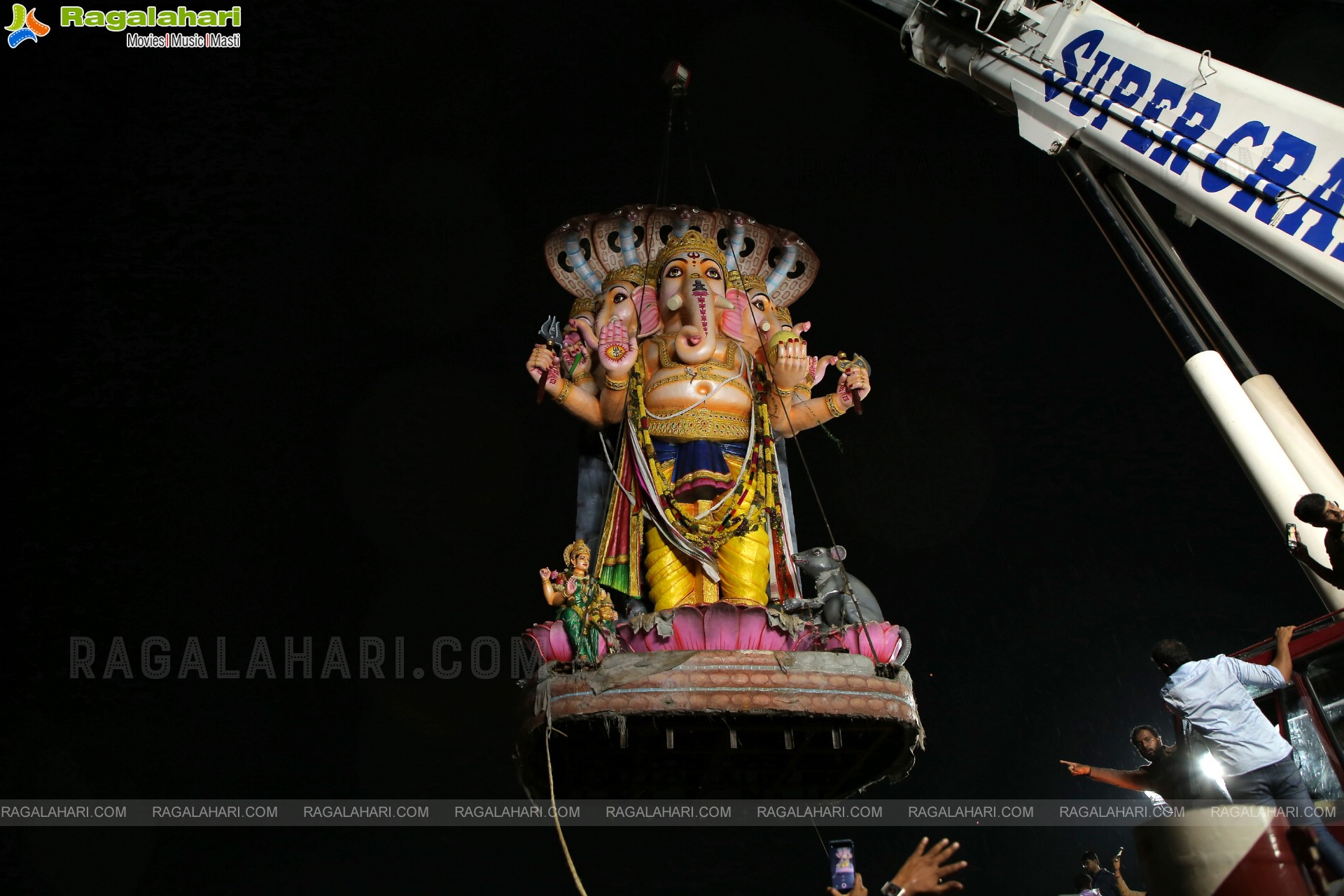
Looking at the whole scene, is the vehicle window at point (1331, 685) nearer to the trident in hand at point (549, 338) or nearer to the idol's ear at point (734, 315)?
the idol's ear at point (734, 315)

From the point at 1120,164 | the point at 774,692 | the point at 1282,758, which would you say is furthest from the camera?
the point at 774,692

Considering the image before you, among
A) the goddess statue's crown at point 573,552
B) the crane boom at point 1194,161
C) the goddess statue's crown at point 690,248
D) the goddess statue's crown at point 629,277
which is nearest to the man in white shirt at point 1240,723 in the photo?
the crane boom at point 1194,161

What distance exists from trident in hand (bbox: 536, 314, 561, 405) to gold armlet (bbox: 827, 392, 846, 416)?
1643 millimetres

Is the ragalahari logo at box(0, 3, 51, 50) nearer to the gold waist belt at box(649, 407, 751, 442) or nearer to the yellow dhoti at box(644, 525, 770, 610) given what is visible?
the gold waist belt at box(649, 407, 751, 442)

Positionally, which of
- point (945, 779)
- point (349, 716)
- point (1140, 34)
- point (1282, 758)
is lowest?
point (1282, 758)

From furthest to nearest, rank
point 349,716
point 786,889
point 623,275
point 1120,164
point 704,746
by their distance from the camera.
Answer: point 349,716 → point 786,889 → point 623,275 → point 704,746 → point 1120,164

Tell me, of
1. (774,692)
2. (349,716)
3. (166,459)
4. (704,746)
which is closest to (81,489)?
(166,459)

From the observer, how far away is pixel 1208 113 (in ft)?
11.5

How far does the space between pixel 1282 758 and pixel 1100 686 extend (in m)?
4.62

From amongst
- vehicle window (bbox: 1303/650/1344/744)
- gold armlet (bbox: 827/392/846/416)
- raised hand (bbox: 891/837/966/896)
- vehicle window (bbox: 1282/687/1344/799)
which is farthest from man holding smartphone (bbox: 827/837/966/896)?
gold armlet (bbox: 827/392/846/416)

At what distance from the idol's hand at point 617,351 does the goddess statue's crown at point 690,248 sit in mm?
581

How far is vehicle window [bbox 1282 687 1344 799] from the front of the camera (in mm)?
3174

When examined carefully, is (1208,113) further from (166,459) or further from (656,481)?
(166,459)

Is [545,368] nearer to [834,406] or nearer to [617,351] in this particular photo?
[617,351]
